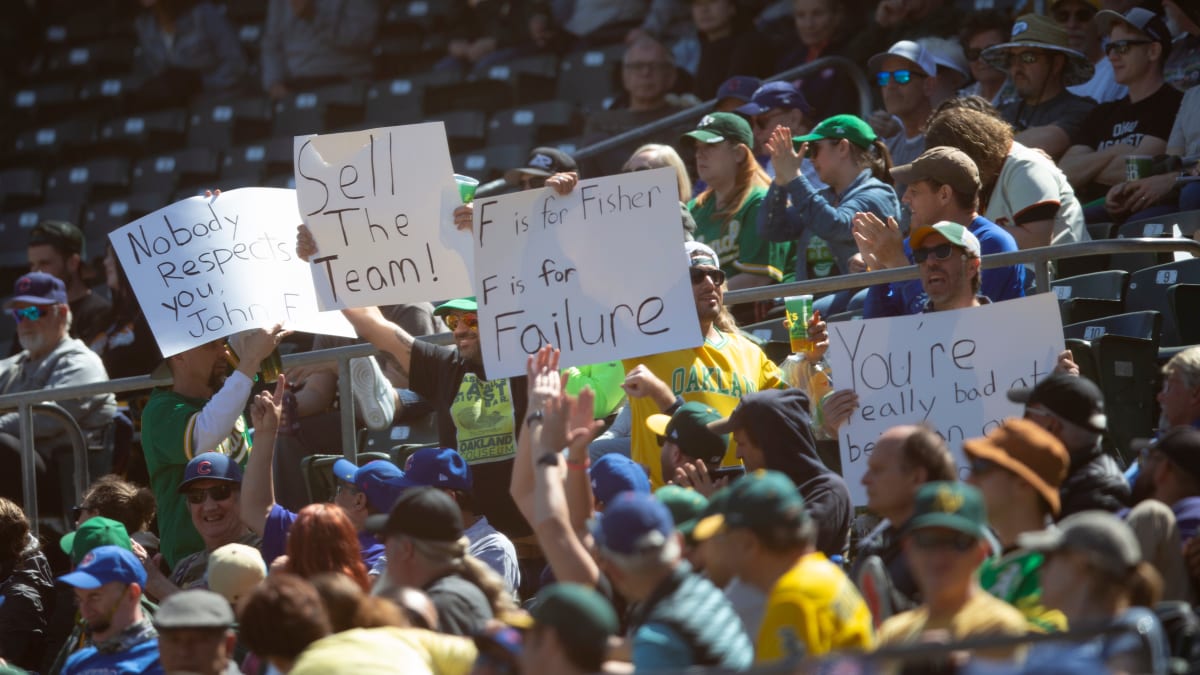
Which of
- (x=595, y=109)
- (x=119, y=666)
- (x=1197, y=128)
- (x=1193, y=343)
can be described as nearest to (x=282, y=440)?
(x=119, y=666)

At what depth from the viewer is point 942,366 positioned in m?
6.29

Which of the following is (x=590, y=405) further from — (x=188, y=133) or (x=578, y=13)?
(x=188, y=133)

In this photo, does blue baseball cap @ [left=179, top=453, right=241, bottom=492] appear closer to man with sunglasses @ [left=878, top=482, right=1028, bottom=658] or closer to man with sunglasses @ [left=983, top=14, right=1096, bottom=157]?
man with sunglasses @ [left=878, top=482, right=1028, bottom=658]

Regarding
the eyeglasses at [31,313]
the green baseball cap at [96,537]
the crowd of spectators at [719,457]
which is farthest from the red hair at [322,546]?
the eyeglasses at [31,313]

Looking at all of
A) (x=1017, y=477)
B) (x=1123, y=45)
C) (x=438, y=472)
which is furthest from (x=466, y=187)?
(x=1123, y=45)

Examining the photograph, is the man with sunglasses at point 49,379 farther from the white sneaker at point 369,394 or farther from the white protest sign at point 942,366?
the white protest sign at point 942,366

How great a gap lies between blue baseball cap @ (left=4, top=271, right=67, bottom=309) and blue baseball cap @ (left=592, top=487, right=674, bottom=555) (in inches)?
212

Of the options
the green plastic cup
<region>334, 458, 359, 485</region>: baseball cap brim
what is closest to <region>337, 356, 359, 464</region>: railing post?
<region>334, 458, 359, 485</region>: baseball cap brim

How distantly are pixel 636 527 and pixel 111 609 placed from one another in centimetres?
Answer: 213

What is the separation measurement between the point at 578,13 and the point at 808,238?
17.4ft

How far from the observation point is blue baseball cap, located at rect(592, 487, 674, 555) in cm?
445

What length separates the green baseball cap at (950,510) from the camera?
4262 mm

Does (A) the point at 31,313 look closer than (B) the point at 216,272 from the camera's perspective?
No

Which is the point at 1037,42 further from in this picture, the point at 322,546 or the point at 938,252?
the point at 322,546
